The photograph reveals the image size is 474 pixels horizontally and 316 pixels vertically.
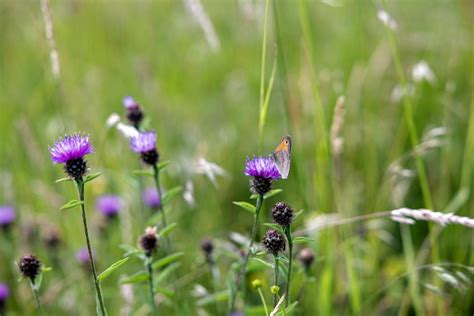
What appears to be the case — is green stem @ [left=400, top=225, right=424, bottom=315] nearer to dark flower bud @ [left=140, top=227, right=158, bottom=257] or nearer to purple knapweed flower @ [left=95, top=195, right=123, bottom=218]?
dark flower bud @ [left=140, top=227, right=158, bottom=257]

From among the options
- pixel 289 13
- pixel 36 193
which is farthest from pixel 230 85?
pixel 289 13

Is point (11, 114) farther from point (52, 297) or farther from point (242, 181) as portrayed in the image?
point (52, 297)

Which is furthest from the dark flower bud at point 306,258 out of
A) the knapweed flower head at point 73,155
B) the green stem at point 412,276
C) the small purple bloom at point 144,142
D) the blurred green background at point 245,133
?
the knapweed flower head at point 73,155

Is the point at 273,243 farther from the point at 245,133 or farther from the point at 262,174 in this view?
the point at 245,133

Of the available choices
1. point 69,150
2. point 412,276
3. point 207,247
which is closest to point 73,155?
point 69,150

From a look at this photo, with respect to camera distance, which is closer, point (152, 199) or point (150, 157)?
point (150, 157)

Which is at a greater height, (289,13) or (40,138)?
(289,13)
